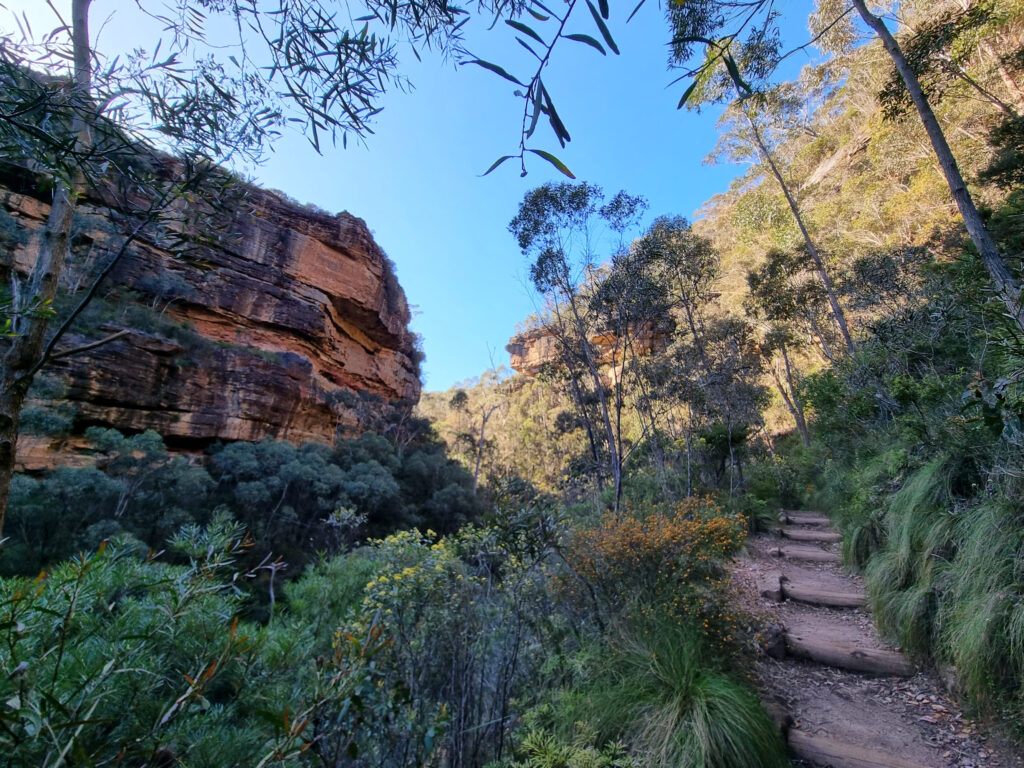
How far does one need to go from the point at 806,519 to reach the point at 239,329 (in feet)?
58.7

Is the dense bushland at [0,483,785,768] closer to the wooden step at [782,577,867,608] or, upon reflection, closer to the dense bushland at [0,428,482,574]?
the wooden step at [782,577,867,608]

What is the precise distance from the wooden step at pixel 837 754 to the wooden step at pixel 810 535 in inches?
186

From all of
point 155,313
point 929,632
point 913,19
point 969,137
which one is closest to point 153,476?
point 155,313

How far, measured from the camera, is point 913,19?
941 cm

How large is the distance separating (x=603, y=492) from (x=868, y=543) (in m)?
4.25

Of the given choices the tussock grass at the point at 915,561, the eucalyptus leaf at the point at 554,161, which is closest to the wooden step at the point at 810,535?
the tussock grass at the point at 915,561

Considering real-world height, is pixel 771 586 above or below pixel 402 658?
below

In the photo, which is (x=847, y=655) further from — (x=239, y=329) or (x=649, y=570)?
(x=239, y=329)

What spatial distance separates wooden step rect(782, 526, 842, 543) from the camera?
6.21 m

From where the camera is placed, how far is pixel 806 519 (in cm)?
791

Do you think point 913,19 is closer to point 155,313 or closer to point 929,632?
point 929,632

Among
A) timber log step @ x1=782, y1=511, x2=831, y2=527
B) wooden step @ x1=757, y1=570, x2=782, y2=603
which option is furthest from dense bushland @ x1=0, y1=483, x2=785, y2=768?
timber log step @ x1=782, y1=511, x2=831, y2=527

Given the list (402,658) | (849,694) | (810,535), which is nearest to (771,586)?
(849,694)

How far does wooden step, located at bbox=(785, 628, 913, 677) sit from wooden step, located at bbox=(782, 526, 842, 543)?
3507 mm
